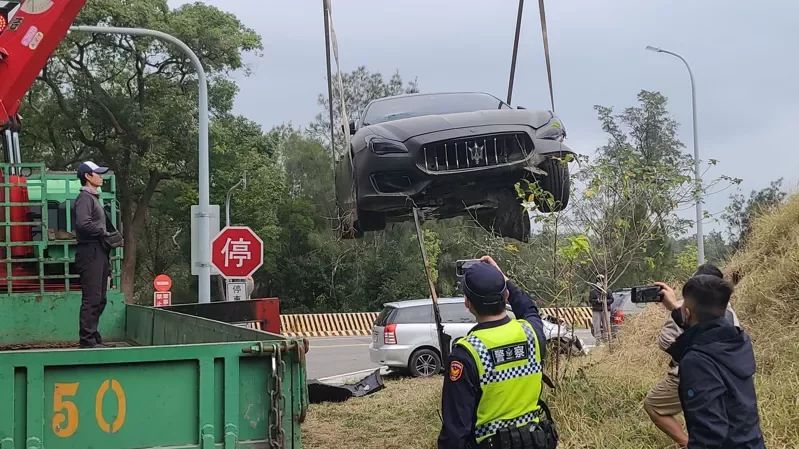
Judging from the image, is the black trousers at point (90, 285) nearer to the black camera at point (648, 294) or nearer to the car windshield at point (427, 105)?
the car windshield at point (427, 105)

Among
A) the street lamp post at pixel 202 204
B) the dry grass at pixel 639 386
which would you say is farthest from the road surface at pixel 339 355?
the dry grass at pixel 639 386

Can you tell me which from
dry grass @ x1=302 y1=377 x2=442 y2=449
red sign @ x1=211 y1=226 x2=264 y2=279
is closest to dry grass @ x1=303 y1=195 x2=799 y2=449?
dry grass @ x1=302 y1=377 x2=442 y2=449

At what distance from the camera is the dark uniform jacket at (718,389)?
10.6 feet

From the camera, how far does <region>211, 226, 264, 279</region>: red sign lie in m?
11.2

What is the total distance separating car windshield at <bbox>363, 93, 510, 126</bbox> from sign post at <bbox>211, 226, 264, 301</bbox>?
10.5 feet

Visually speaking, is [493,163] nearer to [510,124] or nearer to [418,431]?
[510,124]

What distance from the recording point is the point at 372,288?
119ft

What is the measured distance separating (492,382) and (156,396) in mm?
1313

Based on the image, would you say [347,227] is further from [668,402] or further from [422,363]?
[422,363]

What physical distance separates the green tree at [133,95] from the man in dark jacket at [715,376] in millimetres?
26111

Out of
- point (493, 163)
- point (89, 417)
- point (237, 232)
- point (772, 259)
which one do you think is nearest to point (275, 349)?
point (89, 417)

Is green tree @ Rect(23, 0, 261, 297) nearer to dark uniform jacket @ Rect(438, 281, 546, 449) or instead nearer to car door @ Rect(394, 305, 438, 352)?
car door @ Rect(394, 305, 438, 352)

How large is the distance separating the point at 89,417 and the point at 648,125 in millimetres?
27699

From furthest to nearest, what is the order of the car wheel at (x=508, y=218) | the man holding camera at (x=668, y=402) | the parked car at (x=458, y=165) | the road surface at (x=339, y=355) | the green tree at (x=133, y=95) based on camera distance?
1. the green tree at (x=133, y=95)
2. the road surface at (x=339, y=355)
3. the car wheel at (x=508, y=218)
4. the parked car at (x=458, y=165)
5. the man holding camera at (x=668, y=402)
